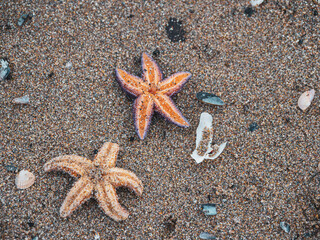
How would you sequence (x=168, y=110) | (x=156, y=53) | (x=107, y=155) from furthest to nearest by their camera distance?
(x=156, y=53), (x=168, y=110), (x=107, y=155)

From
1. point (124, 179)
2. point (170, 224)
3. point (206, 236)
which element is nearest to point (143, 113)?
point (124, 179)

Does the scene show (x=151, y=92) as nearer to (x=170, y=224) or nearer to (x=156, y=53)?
(x=156, y=53)

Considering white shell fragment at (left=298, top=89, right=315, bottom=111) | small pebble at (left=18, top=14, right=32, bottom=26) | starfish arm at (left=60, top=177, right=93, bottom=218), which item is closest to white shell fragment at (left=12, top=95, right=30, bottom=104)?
small pebble at (left=18, top=14, right=32, bottom=26)

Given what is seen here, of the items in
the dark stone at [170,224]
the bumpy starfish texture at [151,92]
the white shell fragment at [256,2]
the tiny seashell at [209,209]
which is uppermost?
the white shell fragment at [256,2]

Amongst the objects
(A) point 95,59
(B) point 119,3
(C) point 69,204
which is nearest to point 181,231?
(C) point 69,204

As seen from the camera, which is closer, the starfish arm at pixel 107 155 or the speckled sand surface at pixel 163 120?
the starfish arm at pixel 107 155

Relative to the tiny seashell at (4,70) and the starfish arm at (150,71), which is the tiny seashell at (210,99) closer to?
the starfish arm at (150,71)

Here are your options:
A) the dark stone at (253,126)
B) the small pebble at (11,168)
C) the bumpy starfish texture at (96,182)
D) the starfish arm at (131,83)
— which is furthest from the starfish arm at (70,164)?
the dark stone at (253,126)

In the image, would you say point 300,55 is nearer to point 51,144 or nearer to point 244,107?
point 244,107
